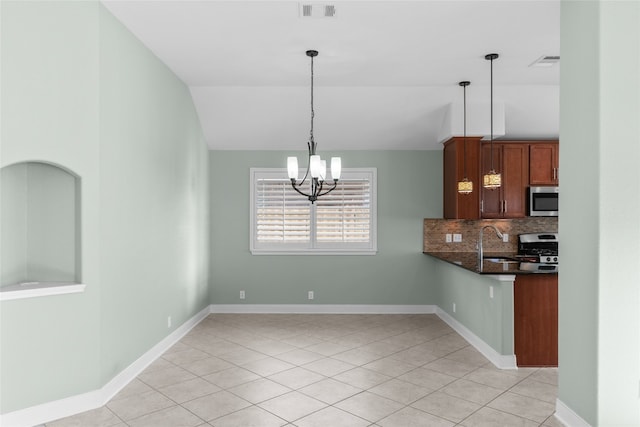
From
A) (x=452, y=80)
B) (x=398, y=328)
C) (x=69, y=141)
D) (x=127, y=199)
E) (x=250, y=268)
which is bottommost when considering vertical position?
(x=398, y=328)

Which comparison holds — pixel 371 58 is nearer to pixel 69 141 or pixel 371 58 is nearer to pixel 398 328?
pixel 69 141

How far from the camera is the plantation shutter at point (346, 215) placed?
22.6 feet

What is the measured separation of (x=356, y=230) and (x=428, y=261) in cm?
117

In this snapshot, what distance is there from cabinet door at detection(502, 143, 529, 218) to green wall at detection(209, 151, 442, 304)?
917mm

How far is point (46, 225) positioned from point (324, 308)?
423 centimetres

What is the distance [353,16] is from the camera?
365 centimetres

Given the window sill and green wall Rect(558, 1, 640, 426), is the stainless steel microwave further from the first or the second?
the window sill

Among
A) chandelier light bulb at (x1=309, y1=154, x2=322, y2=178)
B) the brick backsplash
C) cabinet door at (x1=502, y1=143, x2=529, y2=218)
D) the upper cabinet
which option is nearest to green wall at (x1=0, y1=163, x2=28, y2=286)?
chandelier light bulb at (x1=309, y1=154, x2=322, y2=178)

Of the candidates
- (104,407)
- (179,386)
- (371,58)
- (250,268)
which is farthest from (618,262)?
(250,268)

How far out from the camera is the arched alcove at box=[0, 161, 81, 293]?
3414 mm

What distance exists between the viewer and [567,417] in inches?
124

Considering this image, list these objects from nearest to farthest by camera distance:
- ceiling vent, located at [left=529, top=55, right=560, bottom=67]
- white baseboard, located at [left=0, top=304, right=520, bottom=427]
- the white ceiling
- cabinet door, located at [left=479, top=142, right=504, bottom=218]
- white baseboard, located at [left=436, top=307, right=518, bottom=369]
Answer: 1. white baseboard, located at [left=0, top=304, right=520, bottom=427]
2. the white ceiling
3. white baseboard, located at [left=436, top=307, right=518, bottom=369]
4. ceiling vent, located at [left=529, top=55, right=560, bottom=67]
5. cabinet door, located at [left=479, top=142, right=504, bottom=218]

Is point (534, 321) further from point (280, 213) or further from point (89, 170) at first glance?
point (89, 170)

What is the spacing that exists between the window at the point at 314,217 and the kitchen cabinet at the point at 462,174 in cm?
114
